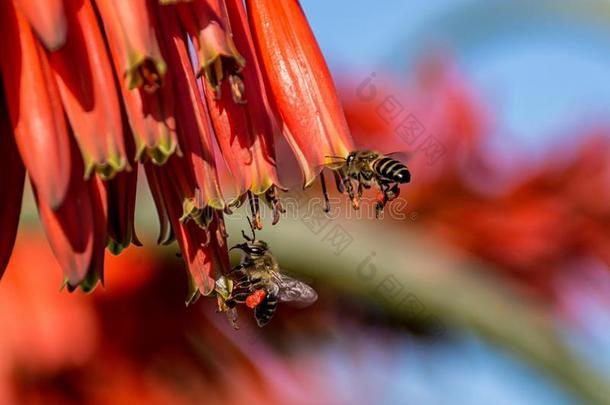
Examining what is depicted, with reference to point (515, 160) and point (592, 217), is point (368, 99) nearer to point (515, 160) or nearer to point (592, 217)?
point (515, 160)

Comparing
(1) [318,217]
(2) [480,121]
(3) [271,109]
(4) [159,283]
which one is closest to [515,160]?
(2) [480,121]

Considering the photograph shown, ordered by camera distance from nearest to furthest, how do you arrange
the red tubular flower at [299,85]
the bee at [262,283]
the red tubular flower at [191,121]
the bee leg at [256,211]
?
the red tubular flower at [191,121], the red tubular flower at [299,85], the bee leg at [256,211], the bee at [262,283]

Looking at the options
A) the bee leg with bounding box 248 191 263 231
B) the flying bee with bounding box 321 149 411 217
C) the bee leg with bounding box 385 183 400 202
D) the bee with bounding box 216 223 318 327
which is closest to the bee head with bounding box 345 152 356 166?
the flying bee with bounding box 321 149 411 217

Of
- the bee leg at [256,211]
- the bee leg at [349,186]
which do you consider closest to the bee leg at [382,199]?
the bee leg at [349,186]

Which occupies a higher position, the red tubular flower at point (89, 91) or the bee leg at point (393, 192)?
the red tubular flower at point (89, 91)

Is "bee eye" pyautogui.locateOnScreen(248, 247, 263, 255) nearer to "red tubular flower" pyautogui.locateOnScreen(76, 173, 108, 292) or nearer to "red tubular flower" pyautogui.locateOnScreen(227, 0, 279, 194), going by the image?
"red tubular flower" pyautogui.locateOnScreen(227, 0, 279, 194)

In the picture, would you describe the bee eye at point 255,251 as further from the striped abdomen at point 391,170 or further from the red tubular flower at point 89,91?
the red tubular flower at point 89,91
